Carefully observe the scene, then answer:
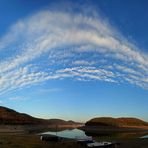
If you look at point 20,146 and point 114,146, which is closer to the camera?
point 20,146

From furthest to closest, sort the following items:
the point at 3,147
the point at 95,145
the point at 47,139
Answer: the point at 47,139 → the point at 95,145 → the point at 3,147

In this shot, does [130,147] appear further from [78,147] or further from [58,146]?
[58,146]

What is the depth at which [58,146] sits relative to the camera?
67875mm

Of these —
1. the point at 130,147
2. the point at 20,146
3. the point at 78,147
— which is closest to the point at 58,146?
the point at 78,147

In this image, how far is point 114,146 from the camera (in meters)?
67.6

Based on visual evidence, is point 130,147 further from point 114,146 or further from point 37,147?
point 37,147

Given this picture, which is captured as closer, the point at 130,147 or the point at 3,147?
the point at 3,147

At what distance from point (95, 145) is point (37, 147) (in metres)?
12.0

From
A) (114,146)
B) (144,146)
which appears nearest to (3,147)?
(114,146)

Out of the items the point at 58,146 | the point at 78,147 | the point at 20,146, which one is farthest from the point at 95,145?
the point at 20,146

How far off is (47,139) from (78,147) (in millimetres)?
15548

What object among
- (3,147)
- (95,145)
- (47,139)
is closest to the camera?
(3,147)

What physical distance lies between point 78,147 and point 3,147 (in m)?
15.9

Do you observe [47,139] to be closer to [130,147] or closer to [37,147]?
[37,147]
